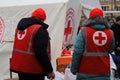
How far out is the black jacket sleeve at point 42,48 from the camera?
5.13m

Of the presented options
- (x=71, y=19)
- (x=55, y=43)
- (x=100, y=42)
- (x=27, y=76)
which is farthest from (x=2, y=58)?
(x=100, y=42)

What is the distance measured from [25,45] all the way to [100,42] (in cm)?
107

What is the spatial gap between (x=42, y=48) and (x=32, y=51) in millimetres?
207

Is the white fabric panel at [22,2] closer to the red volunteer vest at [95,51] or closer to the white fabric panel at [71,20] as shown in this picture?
the white fabric panel at [71,20]

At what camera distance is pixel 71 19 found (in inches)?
374

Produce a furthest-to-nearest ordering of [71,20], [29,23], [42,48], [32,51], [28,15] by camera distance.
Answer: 1. [71,20]
2. [28,15]
3. [29,23]
4. [32,51]
5. [42,48]

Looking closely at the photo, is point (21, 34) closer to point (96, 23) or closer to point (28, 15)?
point (96, 23)

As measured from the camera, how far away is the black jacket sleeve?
5.13 meters

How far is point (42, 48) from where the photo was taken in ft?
16.8

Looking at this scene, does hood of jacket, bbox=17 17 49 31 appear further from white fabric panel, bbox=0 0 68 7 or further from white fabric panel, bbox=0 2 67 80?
white fabric panel, bbox=0 0 68 7

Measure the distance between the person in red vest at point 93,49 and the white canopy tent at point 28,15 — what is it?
3.26 m

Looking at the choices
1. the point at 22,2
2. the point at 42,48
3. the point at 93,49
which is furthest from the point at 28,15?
the point at 93,49

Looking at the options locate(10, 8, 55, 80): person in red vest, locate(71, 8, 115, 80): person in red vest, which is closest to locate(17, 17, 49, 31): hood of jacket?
locate(10, 8, 55, 80): person in red vest

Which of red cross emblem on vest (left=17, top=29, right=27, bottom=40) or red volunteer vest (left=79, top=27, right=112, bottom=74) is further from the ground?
red cross emblem on vest (left=17, top=29, right=27, bottom=40)
